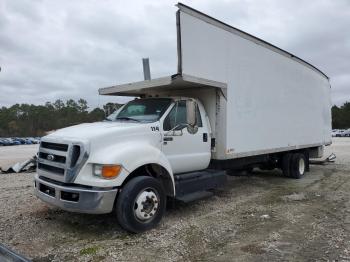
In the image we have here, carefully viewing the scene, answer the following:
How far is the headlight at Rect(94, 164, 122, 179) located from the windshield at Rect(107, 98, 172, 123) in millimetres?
1428

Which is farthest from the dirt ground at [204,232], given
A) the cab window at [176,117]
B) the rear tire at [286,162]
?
the rear tire at [286,162]

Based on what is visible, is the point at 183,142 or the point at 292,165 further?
the point at 292,165

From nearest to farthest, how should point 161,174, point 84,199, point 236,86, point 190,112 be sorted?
point 84,199
point 161,174
point 190,112
point 236,86

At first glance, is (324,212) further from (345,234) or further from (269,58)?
(269,58)

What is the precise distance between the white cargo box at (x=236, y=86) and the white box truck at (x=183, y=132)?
2 centimetres

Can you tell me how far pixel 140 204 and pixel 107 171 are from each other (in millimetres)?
797

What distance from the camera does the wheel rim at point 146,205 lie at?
18.3ft

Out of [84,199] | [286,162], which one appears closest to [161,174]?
[84,199]

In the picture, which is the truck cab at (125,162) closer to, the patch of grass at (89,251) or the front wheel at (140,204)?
the front wheel at (140,204)

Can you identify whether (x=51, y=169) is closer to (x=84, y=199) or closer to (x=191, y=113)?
(x=84, y=199)

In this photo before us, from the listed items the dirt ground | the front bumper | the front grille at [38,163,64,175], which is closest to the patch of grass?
the dirt ground

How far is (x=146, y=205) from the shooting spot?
5.75 meters

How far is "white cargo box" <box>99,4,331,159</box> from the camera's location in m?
6.79

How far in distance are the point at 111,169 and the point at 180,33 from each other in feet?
9.09
